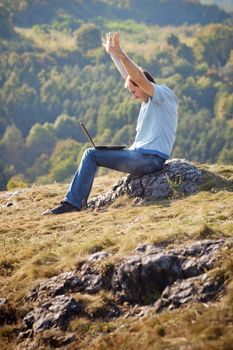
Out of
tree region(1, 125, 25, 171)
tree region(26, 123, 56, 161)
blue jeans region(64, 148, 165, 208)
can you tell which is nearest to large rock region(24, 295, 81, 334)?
blue jeans region(64, 148, 165, 208)

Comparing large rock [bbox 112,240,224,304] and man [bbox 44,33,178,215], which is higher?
man [bbox 44,33,178,215]

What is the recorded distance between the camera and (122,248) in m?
8.55

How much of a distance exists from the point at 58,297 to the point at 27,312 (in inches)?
17.1

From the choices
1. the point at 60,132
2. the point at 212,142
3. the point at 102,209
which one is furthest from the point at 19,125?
the point at 102,209

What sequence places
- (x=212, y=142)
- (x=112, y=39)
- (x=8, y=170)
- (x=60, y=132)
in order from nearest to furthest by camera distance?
(x=112, y=39), (x=8, y=170), (x=212, y=142), (x=60, y=132)

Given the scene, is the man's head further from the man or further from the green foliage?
the green foliage

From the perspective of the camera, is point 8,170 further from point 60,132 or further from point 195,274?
point 195,274

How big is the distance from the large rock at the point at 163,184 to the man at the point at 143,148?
23cm

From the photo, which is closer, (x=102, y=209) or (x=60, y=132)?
(x=102, y=209)

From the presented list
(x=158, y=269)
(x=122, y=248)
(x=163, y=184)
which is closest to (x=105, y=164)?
(x=163, y=184)

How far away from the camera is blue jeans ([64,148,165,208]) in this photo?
38.6 feet

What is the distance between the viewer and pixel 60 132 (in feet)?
590

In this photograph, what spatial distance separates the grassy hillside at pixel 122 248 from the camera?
6691 mm

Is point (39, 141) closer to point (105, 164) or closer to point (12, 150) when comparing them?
point (12, 150)
